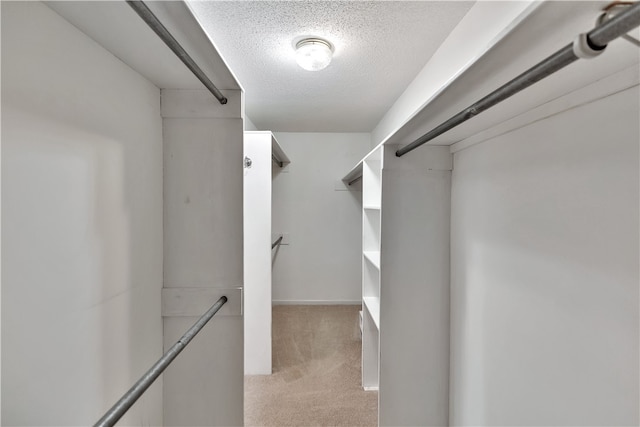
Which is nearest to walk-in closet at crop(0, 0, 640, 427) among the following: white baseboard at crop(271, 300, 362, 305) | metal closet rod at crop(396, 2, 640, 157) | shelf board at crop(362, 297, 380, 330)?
metal closet rod at crop(396, 2, 640, 157)

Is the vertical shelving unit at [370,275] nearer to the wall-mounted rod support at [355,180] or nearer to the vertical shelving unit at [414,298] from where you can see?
the vertical shelving unit at [414,298]

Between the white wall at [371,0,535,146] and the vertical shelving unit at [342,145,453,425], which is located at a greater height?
the white wall at [371,0,535,146]

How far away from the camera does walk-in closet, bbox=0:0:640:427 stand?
0.60 metres

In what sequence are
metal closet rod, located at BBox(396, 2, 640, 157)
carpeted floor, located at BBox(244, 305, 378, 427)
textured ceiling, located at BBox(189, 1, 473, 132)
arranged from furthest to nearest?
carpeted floor, located at BBox(244, 305, 378, 427) → textured ceiling, located at BBox(189, 1, 473, 132) → metal closet rod, located at BBox(396, 2, 640, 157)

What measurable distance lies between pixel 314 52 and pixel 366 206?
1.18 meters

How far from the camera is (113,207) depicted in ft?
2.79

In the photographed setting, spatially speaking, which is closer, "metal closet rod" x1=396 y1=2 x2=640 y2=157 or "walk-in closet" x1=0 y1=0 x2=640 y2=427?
"metal closet rod" x1=396 y1=2 x2=640 y2=157

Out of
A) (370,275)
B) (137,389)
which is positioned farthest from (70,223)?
(370,275)

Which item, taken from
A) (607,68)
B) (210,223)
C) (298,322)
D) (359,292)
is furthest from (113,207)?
(359,292)

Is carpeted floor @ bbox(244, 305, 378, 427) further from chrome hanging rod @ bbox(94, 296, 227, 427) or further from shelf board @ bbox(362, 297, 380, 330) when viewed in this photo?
chrome hanging rod @ bbox(94, 296, 227, 427)

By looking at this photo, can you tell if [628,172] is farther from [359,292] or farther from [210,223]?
[359,292]

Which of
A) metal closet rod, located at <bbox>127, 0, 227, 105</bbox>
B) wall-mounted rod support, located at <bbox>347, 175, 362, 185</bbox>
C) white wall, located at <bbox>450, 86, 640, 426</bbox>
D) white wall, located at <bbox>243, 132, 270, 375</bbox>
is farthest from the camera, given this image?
wall-mounted rod support, located at <bbox>347, 175, 362, 185</bbox>

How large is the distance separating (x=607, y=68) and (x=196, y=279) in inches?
57.0

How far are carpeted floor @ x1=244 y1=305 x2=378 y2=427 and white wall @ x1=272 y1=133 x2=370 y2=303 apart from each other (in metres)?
0.64
